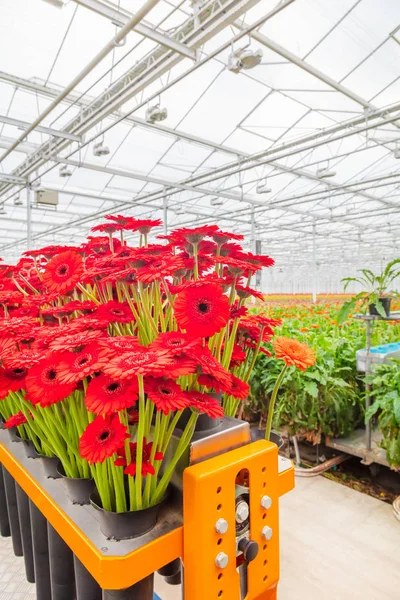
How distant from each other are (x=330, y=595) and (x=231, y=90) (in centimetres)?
545

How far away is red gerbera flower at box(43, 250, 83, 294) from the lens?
0.69 metres

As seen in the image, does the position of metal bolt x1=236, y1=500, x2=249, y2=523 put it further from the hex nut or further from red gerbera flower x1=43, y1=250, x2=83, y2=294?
red gerbera flower x1=43, y1=250, x2=83, y2=294

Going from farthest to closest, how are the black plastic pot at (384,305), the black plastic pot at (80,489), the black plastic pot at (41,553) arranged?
the black plastic pot at (384,305) < the black plastic pot at (41,553) < the black plastic pot at (80,489)

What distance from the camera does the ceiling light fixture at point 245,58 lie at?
3.35 metres

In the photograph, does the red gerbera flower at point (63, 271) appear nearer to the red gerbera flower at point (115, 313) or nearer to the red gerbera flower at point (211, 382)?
the red gerbera flower at point (115, 313)

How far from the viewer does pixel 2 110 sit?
546 cm

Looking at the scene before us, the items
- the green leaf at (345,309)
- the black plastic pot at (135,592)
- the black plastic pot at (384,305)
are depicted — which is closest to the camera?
the black plastic pot at (135,592)

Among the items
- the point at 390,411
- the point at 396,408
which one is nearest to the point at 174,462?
the point at 396,408

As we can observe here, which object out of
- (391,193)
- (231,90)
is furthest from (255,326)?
(391,193)

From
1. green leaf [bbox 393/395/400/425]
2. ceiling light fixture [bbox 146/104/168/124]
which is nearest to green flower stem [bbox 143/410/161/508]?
green leaf [bbox 393/395/400/425]

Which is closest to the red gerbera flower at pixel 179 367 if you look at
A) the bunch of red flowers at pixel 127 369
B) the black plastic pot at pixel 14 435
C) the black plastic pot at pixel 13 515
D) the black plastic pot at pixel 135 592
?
the bunch of red flowers at pixel 127 369

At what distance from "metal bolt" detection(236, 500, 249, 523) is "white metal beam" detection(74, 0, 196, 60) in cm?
377

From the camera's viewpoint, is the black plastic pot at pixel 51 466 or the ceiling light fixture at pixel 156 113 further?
the ceiling light fixture at pixel 156 113

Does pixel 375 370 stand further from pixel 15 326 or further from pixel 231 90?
pixel 231 90
